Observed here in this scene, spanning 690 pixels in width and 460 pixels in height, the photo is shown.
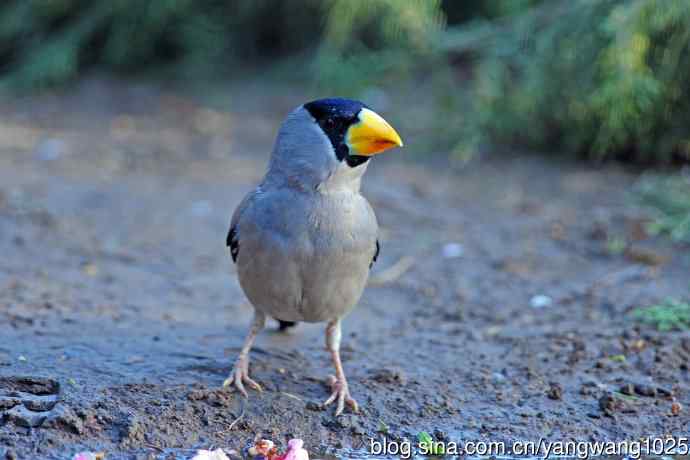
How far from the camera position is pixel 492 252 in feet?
21.6

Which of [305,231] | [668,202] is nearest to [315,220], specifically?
[305,231]

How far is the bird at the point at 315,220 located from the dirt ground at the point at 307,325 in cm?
39

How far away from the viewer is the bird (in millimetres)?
4172

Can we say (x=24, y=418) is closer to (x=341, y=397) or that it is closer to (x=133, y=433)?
(x=133, y=433)

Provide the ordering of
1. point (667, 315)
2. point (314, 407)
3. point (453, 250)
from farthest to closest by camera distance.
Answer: point (453, 250), point (667, 315), point (314, 407)

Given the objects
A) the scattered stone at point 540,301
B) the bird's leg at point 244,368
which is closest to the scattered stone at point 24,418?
the bird's leg at point 244,368

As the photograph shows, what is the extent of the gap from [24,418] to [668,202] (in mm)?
4852

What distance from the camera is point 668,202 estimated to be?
6918 mm

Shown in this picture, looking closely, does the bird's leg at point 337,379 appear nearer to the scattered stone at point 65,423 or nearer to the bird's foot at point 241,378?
the bird's foot at point 241,378

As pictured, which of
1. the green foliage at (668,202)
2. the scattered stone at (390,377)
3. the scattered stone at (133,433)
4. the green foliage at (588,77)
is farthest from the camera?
the green foliage at (588,77)

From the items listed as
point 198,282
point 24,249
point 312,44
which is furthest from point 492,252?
point 312,44

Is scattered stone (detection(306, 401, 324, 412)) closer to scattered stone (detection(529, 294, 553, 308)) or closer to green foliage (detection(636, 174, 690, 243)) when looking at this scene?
scattered stone (detection(529, 294, 553, 308))

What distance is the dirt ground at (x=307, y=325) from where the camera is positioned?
13.7 feet

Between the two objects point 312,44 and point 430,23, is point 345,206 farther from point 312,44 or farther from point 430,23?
point 312,44
